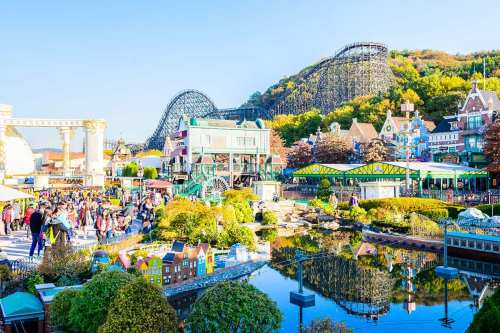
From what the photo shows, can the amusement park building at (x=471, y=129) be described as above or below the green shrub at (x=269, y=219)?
above

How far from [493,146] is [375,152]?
13.5 meters

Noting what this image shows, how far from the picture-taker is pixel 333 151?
54312mm

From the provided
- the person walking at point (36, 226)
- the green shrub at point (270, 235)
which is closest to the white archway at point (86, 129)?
the green shrub at point (270, 235)

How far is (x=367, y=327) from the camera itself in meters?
11.5

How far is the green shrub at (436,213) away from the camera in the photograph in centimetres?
2526

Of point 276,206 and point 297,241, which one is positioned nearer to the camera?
point 297,241

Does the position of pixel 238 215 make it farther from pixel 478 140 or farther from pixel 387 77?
pixel 387 77

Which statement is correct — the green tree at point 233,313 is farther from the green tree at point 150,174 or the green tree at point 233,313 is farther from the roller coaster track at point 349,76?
the roller coaster track at point 349,76

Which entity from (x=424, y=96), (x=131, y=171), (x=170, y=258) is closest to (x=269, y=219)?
(x=170, y=258)

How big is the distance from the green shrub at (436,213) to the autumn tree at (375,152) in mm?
22958

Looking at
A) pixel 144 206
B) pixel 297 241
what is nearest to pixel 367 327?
pixel 297 241

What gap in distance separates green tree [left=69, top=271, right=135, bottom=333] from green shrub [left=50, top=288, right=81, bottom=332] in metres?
0.20

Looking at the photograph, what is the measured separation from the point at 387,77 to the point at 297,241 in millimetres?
59092

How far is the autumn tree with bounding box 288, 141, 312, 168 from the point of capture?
57312 mm
